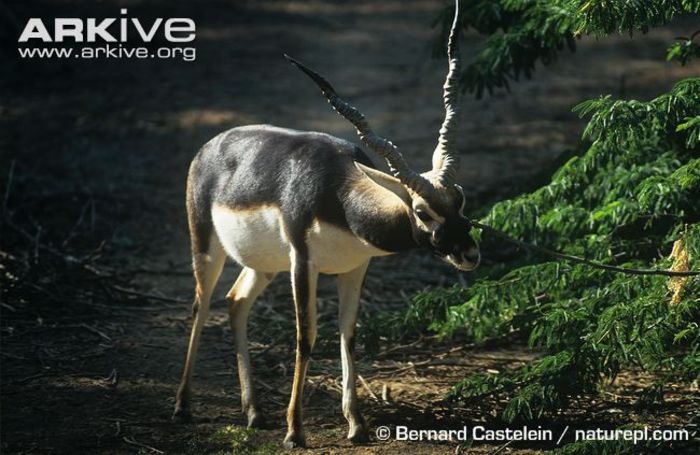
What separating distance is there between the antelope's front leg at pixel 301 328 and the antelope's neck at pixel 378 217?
439 mm

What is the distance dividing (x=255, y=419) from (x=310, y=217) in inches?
58.5

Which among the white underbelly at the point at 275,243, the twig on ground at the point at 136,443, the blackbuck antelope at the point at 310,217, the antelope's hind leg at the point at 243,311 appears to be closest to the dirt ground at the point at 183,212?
the twig on ground at the point at 136,443

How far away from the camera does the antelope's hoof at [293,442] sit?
7.15m

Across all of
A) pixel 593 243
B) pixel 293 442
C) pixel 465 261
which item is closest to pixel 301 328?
pixel 293 442

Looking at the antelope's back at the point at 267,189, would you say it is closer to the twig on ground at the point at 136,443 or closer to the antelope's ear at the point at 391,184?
the antelope's ear at the point at 391,184

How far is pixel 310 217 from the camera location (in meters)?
7.09

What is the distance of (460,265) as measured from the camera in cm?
641

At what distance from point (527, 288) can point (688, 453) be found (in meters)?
1.70

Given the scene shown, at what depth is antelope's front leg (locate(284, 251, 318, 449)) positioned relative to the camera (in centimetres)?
712

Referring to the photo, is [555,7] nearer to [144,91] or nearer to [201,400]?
[201,400]

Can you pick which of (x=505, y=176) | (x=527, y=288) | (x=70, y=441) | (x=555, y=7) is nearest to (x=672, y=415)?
(x=527, y=288)

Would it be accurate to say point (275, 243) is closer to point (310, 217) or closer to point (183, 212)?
point (310, 217)

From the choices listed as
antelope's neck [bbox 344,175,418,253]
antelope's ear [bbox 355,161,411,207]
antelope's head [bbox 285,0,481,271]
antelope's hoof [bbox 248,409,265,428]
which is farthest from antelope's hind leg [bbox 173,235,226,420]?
antelope's head [bbox 285,0,481,271]

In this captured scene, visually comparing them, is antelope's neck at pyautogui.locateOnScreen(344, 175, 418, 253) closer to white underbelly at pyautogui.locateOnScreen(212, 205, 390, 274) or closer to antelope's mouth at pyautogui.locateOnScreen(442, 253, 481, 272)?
white underbelly at pyautogui.locateOnScreen(212, 205, 390, 274)
